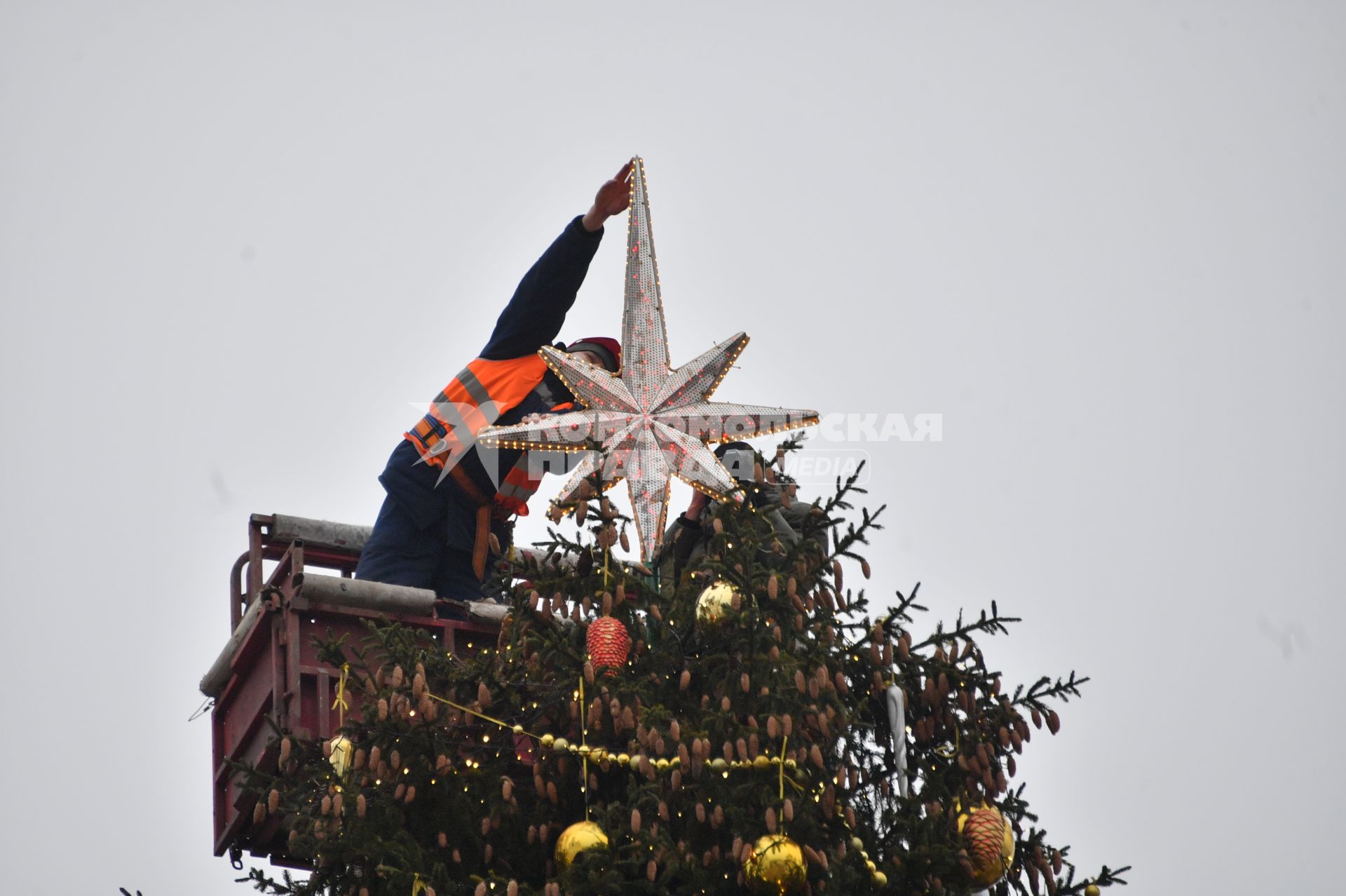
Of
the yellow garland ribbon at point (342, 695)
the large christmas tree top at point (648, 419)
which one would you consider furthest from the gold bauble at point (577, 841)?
the large christmas tree top at point (648, 419)

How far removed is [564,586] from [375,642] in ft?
3.36

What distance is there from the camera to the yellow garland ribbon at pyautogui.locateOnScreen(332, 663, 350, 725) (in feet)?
34.5

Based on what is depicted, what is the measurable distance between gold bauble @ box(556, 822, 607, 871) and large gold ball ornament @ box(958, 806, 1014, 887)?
6.01ft

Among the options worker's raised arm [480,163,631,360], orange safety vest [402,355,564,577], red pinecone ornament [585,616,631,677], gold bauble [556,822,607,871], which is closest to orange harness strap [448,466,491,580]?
orange safety vest [402,355,564,577]

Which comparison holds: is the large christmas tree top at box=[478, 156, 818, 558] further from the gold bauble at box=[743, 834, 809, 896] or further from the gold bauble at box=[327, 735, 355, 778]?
the gold bauble at box=[743, 834, 809, 896]

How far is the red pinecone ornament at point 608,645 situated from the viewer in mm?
10359

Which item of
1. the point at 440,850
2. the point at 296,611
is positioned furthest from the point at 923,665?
the point at 296,611

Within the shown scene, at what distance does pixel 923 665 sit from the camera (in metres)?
10.9

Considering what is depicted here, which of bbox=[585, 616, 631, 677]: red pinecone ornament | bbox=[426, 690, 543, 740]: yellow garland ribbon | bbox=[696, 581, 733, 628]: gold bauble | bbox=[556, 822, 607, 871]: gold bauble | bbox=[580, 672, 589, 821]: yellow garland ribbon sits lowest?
bbox=[556, 822, 607, 871]: gold bauble

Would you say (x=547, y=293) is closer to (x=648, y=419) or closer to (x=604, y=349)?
(x=604, y=349)

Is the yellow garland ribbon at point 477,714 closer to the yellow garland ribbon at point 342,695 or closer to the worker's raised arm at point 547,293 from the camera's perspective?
the yellow garland ribbon at point 342,695

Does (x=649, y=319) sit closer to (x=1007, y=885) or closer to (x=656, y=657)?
(x=656, y=657)

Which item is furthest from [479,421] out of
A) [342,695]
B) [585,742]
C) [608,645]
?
[585,742]

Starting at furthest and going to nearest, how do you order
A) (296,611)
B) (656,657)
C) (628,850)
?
1. (296,611)
2. (656,657)
3. (628,850)
